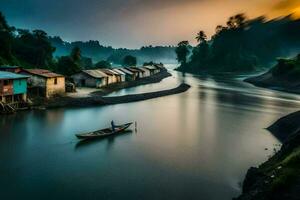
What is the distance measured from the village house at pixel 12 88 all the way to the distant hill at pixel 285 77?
6902cm

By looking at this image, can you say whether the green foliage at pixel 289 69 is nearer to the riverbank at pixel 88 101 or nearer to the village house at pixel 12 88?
the riverbank at pixel 88 101

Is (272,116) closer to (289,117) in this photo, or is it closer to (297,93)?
(289,117)

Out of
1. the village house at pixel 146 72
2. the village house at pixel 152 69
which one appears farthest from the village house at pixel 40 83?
the village house at pixel 152 69

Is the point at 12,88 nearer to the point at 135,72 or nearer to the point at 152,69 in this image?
the point at 135,72

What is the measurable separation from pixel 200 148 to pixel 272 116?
2419 centimetres

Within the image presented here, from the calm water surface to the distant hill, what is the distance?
3893cm

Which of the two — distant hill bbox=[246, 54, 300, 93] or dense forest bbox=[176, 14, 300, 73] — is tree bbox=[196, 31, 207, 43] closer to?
dense forest bbox=[176, 14, 300, 73]

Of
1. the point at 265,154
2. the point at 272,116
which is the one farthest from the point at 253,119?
the point at 265,154

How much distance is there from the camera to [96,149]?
112 ft

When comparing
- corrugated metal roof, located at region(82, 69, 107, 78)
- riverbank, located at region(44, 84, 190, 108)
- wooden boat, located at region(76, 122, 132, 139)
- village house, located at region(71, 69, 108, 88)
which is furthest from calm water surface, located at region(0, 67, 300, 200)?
corrugated metal roof, located at region(82, 69, 107, 78)

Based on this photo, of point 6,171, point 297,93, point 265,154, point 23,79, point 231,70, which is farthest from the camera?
point 231,70

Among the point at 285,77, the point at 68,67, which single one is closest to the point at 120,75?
the point at 68,67

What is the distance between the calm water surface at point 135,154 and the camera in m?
24.1

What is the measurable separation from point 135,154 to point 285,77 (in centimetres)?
8028
